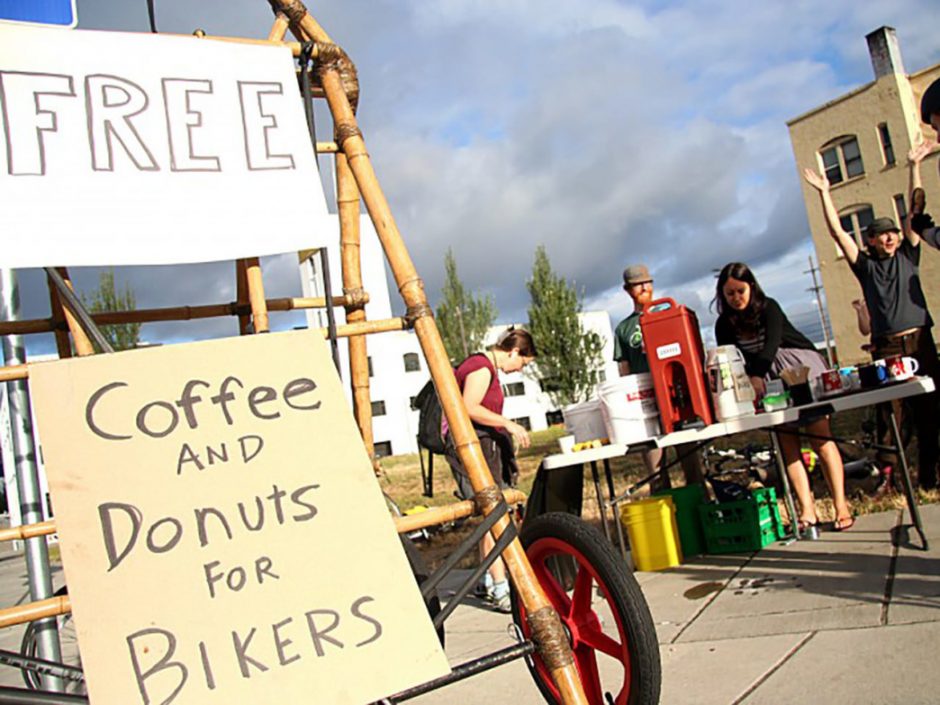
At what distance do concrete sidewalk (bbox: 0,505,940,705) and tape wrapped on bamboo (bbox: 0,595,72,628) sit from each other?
3.66 ft

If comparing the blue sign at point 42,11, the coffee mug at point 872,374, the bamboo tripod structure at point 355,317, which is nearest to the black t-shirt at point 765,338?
the coffee mug at point 872,374

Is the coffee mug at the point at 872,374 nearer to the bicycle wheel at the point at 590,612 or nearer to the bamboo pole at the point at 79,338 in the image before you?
the bicycle wheel at the point at 590,612

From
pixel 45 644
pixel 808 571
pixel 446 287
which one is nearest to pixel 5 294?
pixel 45 644

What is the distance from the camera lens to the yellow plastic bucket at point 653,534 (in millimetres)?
4555

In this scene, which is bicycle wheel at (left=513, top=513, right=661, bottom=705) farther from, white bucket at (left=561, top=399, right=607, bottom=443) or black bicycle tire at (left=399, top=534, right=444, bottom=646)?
white bucket at (left=561, top=399, right=607, bottom=443)

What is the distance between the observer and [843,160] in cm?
2808

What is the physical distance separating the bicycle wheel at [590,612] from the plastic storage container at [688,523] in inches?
105

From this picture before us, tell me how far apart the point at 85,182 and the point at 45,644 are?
138 cm

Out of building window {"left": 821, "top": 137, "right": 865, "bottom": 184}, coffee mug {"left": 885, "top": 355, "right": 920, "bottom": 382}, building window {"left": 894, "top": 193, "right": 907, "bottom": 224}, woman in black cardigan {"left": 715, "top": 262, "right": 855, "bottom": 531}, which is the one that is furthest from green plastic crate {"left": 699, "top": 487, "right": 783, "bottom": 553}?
building window {"left": 821, "top": 137, "right": 865, "bottom": 184}

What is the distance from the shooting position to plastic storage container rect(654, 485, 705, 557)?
→ 4727 millimetres

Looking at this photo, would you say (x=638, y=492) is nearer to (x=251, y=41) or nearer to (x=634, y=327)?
(x=634, y=327)

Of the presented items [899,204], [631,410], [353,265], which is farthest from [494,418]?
[899,204]

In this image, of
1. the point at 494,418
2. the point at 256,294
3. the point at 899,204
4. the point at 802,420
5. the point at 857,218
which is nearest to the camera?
the point at 256,294

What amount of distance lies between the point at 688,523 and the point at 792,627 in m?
1.69
